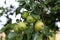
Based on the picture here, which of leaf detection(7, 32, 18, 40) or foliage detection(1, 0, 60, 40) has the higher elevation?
foliage detection(1, 0, 60, 40)

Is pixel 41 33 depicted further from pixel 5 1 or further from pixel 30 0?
pixel 5 1

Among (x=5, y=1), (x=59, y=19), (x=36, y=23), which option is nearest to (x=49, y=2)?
(x=59, y=19)

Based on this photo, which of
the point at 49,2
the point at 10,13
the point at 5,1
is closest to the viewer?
the point at 49,2

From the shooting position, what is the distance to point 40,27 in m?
0.82

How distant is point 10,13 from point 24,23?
319mm

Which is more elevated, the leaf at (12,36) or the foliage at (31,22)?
the foliage at (31,22)

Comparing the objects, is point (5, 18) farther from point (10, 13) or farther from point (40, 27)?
point (40, 27)

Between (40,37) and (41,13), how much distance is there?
5.3 inches

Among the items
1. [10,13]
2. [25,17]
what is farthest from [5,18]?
[25,17]

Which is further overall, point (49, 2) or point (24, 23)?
point (49, 2)

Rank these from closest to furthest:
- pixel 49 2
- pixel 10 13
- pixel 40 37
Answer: pixel 40 37
pixel 49 2
pixel 10 13

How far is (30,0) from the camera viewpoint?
826 millimetres

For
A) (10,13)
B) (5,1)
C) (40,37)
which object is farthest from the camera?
(5,1)

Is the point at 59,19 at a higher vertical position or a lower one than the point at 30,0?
lower
